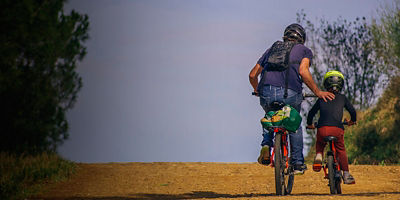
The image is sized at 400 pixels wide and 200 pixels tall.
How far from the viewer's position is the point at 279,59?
834 cm

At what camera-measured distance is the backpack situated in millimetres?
8336

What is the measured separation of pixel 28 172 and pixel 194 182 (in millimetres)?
5582

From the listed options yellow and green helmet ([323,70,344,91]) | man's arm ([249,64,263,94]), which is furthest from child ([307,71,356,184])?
man's arm ([249,64,263,94])

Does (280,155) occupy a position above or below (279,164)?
above

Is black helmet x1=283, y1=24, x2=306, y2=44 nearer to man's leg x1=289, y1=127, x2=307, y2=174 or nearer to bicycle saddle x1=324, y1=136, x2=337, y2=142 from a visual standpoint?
man's leg x1=289, y1=127, x2=307, y2=174

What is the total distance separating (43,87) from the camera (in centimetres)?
1845

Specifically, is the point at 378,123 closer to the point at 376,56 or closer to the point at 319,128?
the point at 376,56

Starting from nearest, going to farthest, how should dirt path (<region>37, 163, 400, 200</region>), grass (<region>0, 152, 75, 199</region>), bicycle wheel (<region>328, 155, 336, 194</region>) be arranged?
bicycle wheel (<region>328, 155, 336, 194</region>)
dirt path (<region>37, 163, 400, 200</region>)
grass (<region>0, 152, 75, 199</region>)

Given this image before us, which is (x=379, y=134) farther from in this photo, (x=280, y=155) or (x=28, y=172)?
(x=280, y=155)

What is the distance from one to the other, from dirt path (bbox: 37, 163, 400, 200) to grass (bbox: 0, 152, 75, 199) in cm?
50

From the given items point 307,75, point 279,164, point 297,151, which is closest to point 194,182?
point 297,151

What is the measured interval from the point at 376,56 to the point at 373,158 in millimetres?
5463

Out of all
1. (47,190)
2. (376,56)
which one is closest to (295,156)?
(47,190)

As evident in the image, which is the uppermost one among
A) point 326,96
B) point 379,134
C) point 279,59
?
point 279,59
